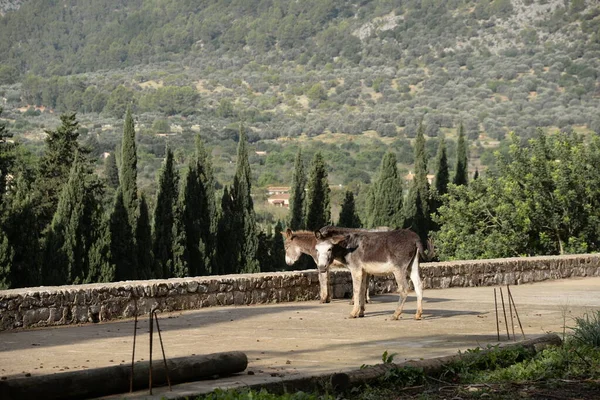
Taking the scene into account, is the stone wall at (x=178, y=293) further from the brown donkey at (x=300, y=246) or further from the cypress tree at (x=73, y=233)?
the cypress tree at (x=73, y=233)

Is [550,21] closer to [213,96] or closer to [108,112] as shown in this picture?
[213,96]

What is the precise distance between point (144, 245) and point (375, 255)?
2540 centimetres

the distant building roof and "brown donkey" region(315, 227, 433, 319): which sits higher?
the distant building roof

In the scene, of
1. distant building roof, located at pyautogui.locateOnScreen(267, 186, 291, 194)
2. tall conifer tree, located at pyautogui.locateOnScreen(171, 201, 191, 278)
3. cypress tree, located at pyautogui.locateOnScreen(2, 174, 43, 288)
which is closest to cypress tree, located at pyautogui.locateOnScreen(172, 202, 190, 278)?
tall conifer tree, located at pyautogui.locateOnScreen(171, 201, 191, 278)

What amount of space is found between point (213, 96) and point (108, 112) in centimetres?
1906

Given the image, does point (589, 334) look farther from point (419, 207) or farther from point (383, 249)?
point (419, 207)

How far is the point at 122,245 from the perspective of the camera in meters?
39.3

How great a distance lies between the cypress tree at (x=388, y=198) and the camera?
58656 mm

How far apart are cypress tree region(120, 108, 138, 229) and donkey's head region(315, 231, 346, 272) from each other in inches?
963

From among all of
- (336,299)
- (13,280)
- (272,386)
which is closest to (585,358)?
(272,386)

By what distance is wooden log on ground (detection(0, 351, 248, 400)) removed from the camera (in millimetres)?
8242

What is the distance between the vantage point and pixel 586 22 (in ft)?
600

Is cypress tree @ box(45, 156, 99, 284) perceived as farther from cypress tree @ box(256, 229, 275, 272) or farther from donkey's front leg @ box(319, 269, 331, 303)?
donkey's front leg @ box(319, 269, 331, 303)

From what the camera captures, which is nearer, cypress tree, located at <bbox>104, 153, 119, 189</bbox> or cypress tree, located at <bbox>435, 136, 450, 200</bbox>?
cypress tree, located at <bbox>435, 136, 450, 200</bbox>
